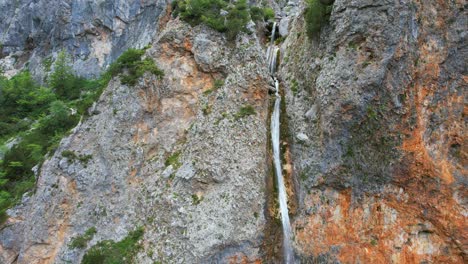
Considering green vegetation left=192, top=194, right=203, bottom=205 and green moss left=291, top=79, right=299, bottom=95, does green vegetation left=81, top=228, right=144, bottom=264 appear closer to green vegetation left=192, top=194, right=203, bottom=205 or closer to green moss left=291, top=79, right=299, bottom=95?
green vegetation left=192, top=194, right=203, bottom=205

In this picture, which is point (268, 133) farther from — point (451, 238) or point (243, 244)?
point (451, 238)

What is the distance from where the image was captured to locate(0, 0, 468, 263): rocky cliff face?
11539 millimetres

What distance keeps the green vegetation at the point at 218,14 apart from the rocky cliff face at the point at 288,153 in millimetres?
654

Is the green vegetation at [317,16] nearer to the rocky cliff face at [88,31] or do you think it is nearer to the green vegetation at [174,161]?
the green vegetation at [174,161]

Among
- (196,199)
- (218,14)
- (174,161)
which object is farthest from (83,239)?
(218,14)

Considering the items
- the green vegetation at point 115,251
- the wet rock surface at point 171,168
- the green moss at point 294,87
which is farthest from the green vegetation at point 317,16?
the green vegetation at point 115,251

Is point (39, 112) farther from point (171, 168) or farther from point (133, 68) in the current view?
point (171, 168)

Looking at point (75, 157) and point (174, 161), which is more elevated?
point (174, 161)

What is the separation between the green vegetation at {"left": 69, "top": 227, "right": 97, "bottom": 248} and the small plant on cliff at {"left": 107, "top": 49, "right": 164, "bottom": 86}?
7.54 meters

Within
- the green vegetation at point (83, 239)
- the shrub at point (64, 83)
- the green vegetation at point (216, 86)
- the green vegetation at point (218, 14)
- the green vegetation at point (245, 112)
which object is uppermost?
the green vegetation at point (218, 14)

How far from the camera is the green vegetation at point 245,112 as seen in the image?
1605cm

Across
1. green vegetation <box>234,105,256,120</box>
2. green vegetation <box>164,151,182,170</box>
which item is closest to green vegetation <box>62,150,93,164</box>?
green vegetation <box>164,151,182,170</box>

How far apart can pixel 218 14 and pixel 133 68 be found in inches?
232

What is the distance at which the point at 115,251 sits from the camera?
549 inches
